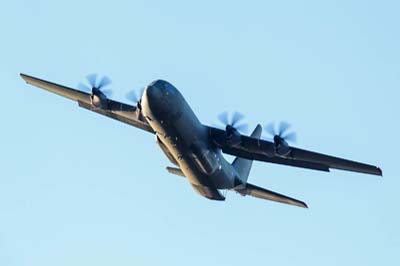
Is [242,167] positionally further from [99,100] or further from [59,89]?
[59,89]

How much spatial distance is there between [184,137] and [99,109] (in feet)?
28.6

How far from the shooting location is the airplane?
2229 inches

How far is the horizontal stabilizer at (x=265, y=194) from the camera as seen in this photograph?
210 ft

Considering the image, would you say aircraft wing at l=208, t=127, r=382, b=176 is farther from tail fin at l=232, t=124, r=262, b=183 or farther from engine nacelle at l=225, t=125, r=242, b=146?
tail fin at l=232, t=124, r=262, b=183

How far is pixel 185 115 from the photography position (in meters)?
57.8

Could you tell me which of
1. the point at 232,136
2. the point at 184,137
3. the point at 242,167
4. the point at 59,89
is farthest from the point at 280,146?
the point at 59,89

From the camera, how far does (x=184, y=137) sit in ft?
190

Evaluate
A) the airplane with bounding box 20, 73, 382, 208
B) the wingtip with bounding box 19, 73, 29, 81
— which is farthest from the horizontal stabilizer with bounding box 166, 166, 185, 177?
the wingtip with bounding box 19, 73, 29, 81

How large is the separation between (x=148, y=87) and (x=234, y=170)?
12964 millimetres

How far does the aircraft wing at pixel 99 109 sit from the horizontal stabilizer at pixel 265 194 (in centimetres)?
845

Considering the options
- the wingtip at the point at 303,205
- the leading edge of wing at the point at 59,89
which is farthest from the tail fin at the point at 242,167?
the leading edge of wing at the point at 59,89

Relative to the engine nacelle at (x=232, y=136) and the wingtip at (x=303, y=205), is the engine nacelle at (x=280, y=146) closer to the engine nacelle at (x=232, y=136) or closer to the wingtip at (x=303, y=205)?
the engine nacelle at (x=232, y=136)

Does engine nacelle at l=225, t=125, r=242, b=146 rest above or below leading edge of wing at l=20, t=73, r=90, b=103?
below

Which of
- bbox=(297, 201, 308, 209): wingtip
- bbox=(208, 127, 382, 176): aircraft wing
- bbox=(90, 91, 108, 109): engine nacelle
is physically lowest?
bbox=(297, 201, 308, 209): wingtip
